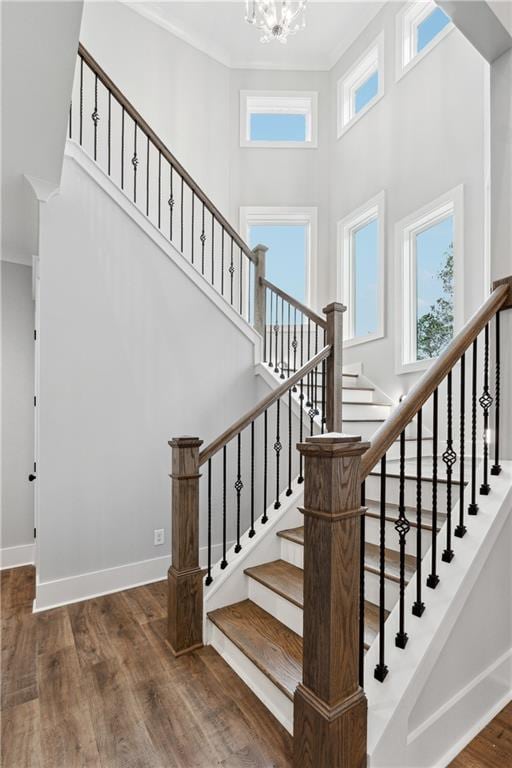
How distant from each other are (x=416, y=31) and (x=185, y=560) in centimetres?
528

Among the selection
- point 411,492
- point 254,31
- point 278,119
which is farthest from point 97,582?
point 254,31

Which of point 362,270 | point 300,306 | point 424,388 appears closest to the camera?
point 424,388

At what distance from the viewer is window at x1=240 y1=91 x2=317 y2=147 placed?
17.7ft

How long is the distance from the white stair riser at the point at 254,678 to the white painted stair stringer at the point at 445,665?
0.46 m

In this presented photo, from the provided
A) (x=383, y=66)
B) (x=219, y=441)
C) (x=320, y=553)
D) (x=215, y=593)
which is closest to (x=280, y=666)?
(x=215, y=593)

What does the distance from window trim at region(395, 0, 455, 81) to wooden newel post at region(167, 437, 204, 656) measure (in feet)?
14.3

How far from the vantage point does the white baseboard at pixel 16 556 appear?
358 cm

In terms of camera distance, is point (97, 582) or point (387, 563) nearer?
point (387, 563)

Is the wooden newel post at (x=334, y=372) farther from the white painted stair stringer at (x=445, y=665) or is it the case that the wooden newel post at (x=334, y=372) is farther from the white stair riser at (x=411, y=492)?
the white painted stair stringer at (x=445, y=665)

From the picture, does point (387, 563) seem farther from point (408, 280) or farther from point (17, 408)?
point (17, 408)

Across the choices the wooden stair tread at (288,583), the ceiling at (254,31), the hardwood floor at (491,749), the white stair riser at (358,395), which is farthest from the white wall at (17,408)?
the ceiling at (254,31)

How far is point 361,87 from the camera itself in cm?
507

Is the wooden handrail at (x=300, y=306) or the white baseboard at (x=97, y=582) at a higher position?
the wooden handrail at (x=300, y=306)

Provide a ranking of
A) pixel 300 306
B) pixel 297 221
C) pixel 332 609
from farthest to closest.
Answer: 1. pixel 297 221
2. pixel 300 306
3. pixel 332 609
